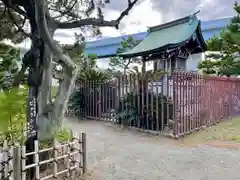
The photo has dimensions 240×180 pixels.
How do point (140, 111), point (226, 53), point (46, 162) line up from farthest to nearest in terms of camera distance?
point (226, 53) → point (140, 111) → point (46, 162)

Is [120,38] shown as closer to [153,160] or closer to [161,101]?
[161,101]

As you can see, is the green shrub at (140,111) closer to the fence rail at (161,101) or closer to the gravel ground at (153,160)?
the fence rail at (161,101)

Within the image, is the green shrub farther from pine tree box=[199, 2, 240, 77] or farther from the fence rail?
pine tree box=[199, 2, 240, 77]

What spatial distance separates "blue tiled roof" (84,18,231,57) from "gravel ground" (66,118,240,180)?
16.0 meters

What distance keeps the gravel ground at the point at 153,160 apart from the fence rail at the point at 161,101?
872 mm

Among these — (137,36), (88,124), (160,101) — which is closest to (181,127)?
(160,101)

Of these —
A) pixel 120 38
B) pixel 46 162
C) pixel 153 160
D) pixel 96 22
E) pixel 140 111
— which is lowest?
pixel 153 160

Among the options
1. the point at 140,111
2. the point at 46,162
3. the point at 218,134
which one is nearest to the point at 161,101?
the point at 140,111

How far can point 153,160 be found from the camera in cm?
591

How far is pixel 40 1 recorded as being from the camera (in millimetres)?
4305

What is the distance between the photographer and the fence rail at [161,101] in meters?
8.55

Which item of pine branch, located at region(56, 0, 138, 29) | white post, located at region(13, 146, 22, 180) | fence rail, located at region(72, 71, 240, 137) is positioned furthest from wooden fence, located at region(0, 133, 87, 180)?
fence rail, located at region(72, 71, 240, 137)

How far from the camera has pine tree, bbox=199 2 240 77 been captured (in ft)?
46.2

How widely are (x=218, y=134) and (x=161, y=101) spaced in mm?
2010
